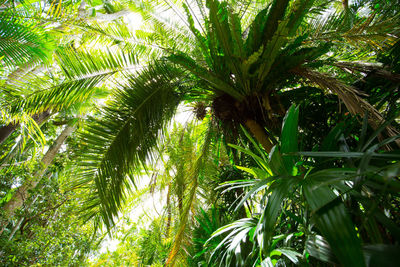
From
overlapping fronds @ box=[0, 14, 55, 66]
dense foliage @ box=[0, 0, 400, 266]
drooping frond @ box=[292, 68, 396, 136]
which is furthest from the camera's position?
overlapping fronds @ box=[0, 14, 55, 66]

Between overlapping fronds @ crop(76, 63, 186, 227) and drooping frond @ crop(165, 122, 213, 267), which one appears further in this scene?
drooping frond @ crop(165, 122, 213, 267)

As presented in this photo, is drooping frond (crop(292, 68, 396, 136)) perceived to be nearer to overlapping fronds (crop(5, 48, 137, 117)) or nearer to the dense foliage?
the dense foliage

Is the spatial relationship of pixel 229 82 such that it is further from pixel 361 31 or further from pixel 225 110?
pixel 361 31

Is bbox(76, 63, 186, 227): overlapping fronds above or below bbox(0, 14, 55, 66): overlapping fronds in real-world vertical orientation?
below

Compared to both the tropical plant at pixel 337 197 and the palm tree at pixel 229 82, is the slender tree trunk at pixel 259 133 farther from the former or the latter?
the tropical plant at pixel 337 197

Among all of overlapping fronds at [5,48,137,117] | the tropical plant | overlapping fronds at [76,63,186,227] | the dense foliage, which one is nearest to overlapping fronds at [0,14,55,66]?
the dense foliage

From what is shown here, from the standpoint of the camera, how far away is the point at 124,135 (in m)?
1.79

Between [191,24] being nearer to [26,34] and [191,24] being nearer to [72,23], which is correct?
[72,23]

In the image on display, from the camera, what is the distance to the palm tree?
1.57m

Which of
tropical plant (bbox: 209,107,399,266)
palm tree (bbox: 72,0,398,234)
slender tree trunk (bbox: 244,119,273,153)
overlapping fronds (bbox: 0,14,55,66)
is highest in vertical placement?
overlapping fronds (bbox: 0,14,55,66)

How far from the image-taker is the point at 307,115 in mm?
1797

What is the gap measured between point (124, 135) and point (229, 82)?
1024 millimetres

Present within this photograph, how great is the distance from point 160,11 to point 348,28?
6.98 feet

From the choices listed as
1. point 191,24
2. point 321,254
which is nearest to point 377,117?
point 321,254
